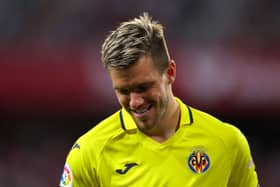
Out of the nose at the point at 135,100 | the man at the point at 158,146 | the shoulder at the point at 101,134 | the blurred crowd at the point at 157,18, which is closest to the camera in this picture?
the nose at the point at 135,100

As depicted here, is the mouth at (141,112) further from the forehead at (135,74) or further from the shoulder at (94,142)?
the shoulder at (94,142)

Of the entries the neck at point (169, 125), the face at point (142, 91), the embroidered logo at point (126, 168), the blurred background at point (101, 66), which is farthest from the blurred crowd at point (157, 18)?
the face at point (142, 91)

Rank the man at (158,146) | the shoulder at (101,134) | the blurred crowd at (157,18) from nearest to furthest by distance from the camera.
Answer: the man at (158,146) → the shoulder at (101,134) → the blurred crowd at (157,18)

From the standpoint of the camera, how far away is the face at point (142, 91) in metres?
2.62

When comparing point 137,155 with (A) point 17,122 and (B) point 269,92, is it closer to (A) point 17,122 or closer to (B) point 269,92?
(B) point 269,92

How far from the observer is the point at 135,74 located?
2.63 metres

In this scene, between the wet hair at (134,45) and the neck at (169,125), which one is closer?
the wet hair at (134,45)

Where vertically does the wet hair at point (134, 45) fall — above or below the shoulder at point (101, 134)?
above

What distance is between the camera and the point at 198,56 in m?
6.25

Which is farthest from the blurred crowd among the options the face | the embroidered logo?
the face

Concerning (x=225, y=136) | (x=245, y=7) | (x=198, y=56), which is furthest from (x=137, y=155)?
(x=245, y=7)

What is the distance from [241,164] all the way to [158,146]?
34cm

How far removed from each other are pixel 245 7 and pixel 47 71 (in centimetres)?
180

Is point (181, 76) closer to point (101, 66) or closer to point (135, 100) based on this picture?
point (101, 66)
